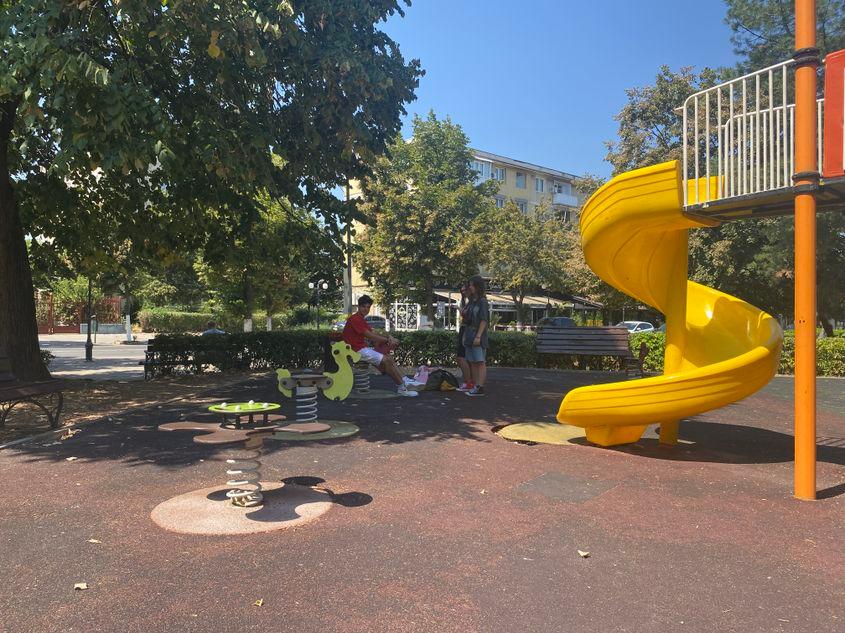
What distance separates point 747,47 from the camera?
19062 millimetres

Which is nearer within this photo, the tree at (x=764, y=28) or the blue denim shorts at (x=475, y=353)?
the blue denim shorts at (x=475, y=353)

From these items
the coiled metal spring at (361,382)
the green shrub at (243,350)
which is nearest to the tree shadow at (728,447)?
the coiled metal spring at (361,382)

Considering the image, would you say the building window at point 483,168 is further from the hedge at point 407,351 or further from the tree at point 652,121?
the hedge at point 407,351

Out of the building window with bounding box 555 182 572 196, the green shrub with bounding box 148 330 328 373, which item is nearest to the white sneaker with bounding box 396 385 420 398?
the green shrub with bounding box 148 330 328 373

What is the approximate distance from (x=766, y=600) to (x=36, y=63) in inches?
328

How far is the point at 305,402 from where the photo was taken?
7.46 metres

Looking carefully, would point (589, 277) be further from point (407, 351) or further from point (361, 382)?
point (361, 382)

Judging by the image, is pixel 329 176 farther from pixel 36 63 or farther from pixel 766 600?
pixel 766 600

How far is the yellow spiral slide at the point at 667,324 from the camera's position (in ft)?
18.5

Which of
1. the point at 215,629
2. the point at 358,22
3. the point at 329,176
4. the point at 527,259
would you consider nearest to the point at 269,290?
the point at 527,259

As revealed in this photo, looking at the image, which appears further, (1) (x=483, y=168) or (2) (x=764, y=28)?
(1) (x=483, y=168)

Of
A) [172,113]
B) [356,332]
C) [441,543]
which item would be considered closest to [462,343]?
[356,332]

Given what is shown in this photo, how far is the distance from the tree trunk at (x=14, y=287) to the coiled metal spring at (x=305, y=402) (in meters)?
6.45

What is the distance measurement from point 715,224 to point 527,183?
190ft
